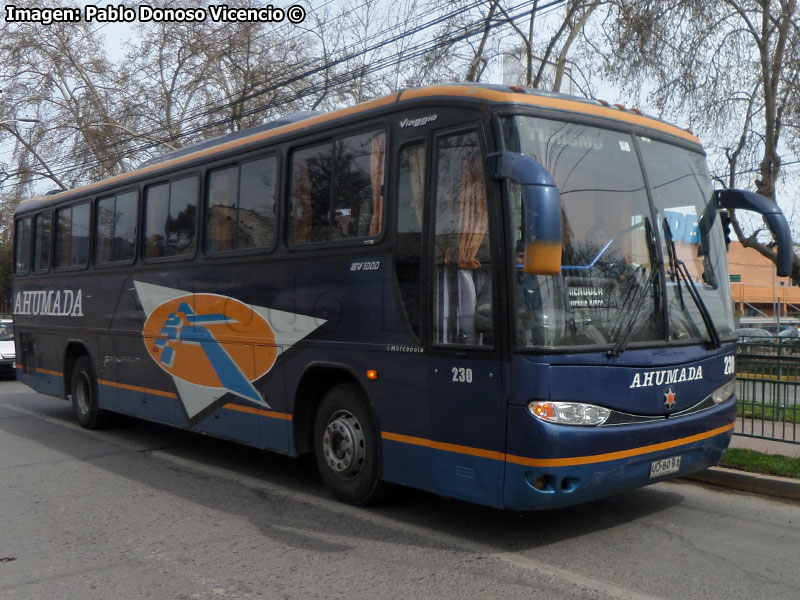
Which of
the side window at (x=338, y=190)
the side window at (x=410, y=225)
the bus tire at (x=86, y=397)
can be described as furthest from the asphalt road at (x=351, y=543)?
the bus tire at (x=86, y=397)

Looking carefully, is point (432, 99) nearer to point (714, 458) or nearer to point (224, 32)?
point (714, 458)

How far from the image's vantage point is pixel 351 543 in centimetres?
607

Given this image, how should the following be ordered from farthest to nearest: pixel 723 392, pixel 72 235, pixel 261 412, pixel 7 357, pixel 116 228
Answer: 1. pixel 7 357
2. pixel 72 235
3. pixel 116 228
4. pixel 261 412
5. pixel 723 392

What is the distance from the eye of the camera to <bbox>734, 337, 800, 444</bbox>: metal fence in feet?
30.0

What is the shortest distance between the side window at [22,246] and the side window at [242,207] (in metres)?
6.09

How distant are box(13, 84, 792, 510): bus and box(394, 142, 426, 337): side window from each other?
0.02 m

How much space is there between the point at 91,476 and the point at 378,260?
4.24 metres

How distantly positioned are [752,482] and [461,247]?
13.0 ft

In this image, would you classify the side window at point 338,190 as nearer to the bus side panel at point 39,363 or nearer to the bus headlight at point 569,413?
the bus headlight at point 569,413

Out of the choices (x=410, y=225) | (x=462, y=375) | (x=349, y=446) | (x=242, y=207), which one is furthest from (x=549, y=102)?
(x=242, y=207)

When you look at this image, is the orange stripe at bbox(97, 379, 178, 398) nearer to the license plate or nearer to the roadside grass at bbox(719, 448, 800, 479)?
the license plate

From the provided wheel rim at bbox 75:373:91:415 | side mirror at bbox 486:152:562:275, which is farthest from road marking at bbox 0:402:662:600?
side mirror at bbox 486:152:562:275

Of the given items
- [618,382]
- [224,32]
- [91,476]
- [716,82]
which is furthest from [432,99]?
[224,32]

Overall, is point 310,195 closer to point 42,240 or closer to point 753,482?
point 753,482
